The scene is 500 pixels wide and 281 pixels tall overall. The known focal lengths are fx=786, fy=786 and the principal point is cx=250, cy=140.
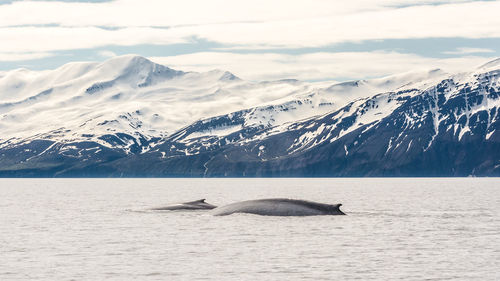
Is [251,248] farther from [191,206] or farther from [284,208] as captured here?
[191,206]

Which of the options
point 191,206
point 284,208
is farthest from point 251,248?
point 191,206

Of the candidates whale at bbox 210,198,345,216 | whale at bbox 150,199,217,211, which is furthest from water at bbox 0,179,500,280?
whale at bbox 150,199,217,211

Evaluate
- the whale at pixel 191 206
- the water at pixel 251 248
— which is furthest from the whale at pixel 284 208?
the whale at pixel 191 206

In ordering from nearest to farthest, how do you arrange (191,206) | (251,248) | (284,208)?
(251,248) < (284,208) < (191,206)

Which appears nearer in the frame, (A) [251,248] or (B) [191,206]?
(A) [251,248]

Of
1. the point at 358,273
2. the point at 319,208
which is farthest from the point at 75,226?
the point at 358,273

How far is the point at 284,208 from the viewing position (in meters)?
73.8

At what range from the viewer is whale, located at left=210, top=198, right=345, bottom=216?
73.7m

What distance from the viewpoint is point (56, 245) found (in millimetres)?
53125

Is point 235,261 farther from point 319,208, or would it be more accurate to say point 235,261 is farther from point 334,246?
point 319,208

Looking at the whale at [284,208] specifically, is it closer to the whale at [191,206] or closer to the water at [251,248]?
the water at [251,248]

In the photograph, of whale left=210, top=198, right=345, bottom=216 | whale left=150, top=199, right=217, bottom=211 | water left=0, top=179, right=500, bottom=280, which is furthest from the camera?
whale left=150, top=199, right=217, bottom=211

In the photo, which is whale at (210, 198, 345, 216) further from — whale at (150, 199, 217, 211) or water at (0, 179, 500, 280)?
whale at (150, 199, 217, 211)

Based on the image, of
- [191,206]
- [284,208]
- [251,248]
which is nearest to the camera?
[251,248]
